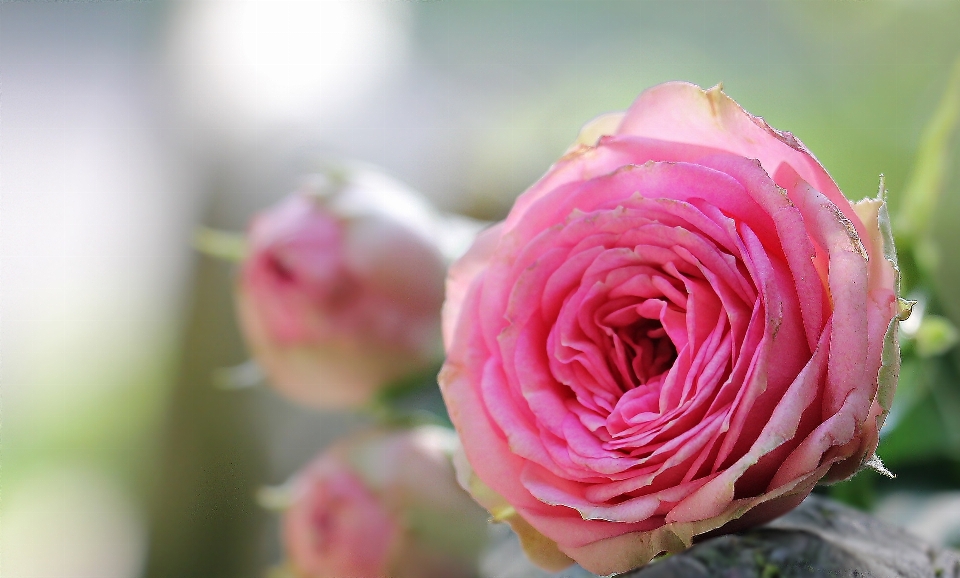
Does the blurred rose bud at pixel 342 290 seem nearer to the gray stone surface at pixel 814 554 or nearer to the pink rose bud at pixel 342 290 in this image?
the pink rose bud at pixel 342 290

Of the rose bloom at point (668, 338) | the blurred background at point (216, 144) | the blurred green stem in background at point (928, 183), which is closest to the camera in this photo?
the rose bloom at point (668, 338)

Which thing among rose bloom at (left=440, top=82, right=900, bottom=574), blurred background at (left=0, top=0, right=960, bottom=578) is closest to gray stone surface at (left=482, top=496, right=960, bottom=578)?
rose bloom at (left=440, top=82, right=900, bottom=574)

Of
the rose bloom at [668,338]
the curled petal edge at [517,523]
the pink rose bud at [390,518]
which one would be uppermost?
the rose bloom at [668,338]

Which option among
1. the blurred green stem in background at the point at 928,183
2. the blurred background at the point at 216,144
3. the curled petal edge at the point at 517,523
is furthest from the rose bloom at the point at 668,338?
the blurred background at the point at 216,144

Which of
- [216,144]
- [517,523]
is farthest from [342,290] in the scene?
[216,144]

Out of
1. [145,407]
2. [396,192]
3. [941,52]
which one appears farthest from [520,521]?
[145,407]

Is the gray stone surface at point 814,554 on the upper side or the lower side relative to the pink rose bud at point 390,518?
upper

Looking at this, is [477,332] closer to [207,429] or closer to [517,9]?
[517,9]

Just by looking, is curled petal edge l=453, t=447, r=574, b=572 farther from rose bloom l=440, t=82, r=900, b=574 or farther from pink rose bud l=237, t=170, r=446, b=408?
pink rose bud l=237, t=170, r=446, b=408
